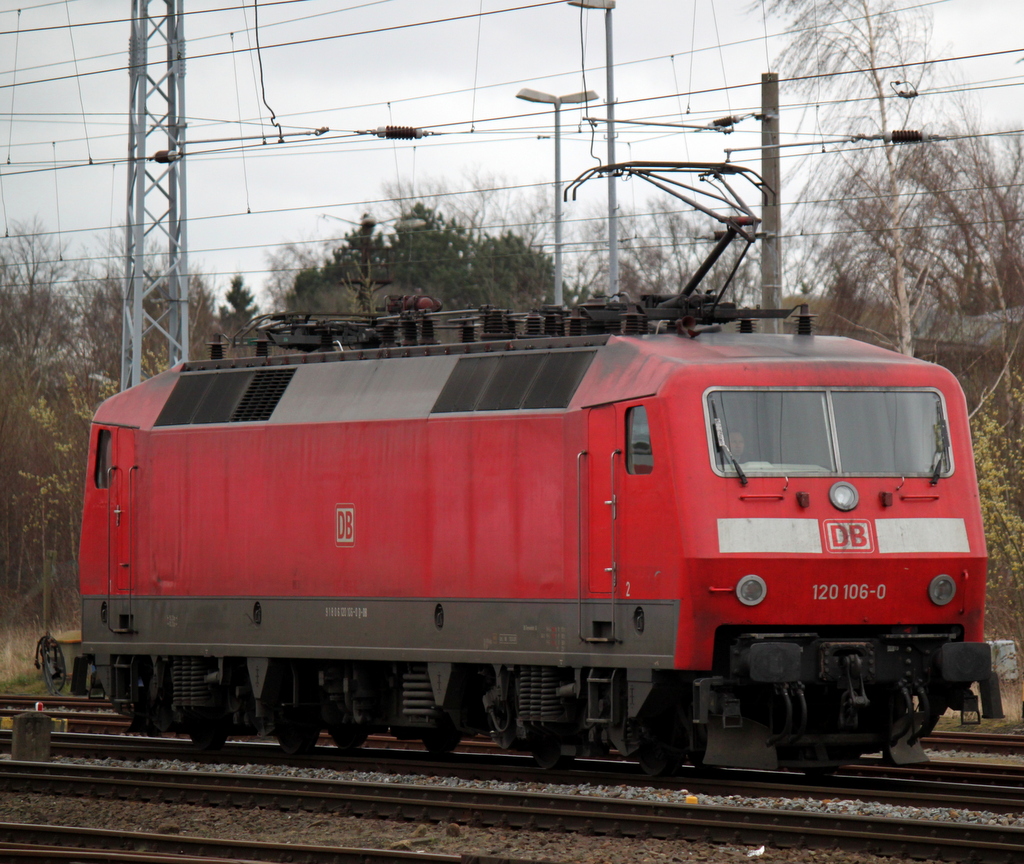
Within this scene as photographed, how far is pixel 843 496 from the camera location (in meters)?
11.8

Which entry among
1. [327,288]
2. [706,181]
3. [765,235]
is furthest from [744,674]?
[327,288]

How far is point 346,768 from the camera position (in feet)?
47.8

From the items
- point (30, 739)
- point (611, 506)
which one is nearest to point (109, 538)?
point (30, 739)

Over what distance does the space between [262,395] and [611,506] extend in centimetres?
477

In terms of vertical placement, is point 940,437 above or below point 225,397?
below

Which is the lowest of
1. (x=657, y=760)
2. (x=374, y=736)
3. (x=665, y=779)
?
(x=374, y=736)

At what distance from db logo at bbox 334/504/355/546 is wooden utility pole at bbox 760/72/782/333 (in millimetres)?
5347

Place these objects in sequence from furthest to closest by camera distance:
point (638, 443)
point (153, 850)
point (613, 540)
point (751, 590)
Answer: point (613, 540) < point (638, 443) < point (751, 590) < point (153, 850)

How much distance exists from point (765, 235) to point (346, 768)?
24.5 ft

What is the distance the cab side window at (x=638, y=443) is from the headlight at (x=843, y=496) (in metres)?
1.36

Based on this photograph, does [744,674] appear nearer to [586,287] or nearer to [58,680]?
[58,680]

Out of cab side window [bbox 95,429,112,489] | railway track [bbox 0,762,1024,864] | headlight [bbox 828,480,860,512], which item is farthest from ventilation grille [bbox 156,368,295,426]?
headlight [bbox 828,480,860,512]

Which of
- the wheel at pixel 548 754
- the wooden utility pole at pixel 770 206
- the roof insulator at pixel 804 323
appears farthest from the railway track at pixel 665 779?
the wooden utility pole at pixel 770 206

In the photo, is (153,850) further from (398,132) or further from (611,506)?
(398,132)
